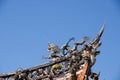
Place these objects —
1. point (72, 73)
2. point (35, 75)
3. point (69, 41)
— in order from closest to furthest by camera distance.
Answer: point (72, 73) < point (35, 75) < point (69, 41)

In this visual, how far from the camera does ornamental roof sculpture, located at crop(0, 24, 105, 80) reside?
1445cm

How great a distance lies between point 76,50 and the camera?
15203 mm

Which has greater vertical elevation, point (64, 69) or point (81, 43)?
point (81, 43)

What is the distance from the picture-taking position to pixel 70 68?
14.0 m

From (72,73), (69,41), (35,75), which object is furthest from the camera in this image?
(69,41)

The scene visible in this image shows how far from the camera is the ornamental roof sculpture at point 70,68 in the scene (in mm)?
14445

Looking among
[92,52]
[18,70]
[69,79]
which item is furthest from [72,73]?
[18,70]

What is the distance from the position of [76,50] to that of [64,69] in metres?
0.93

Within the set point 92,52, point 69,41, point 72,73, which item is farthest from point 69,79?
point 69,41

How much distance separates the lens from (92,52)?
14680 millimetres

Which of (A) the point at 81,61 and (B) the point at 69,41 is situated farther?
(B) the point at 69,41

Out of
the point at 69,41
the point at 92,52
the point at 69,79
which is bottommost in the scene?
the point at 69,79

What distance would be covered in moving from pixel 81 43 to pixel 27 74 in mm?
2725

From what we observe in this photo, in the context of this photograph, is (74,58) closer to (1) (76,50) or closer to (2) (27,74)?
(1) (76,50)
